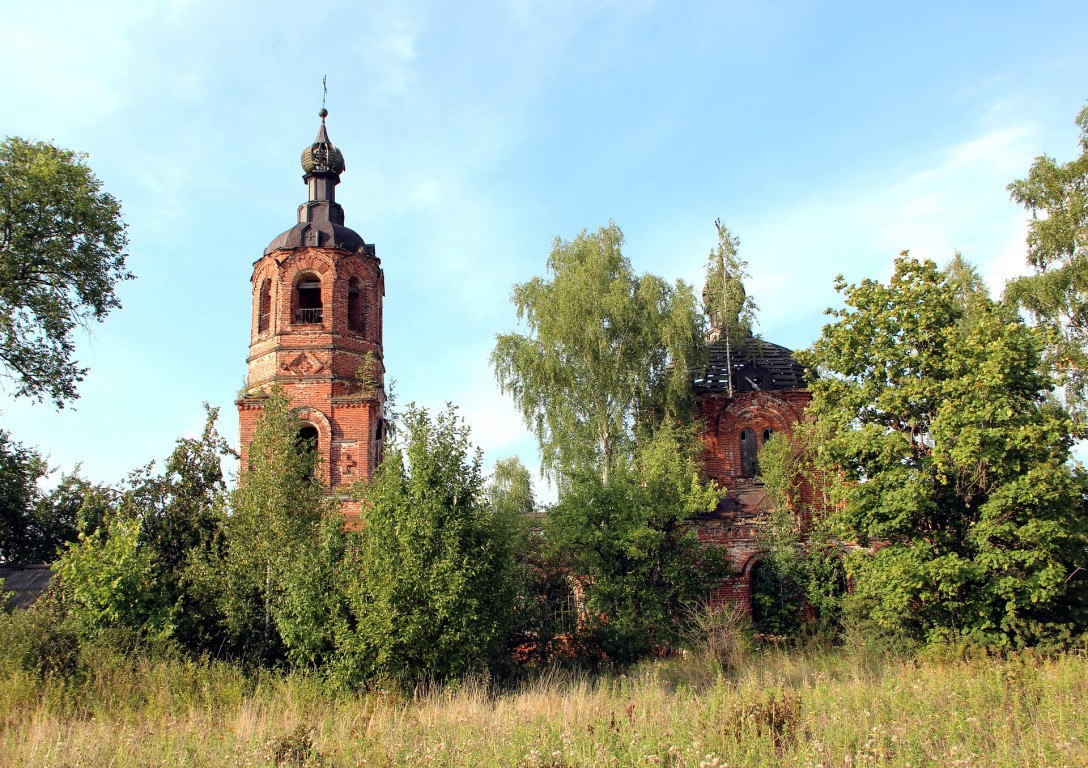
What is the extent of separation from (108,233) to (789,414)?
58.1 ft

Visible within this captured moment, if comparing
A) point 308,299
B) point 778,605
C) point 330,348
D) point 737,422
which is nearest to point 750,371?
point 737,422

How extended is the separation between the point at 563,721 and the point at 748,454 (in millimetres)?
16569

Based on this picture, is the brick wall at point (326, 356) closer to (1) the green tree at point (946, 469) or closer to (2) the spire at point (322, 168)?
(2) the spire at point (322, 168)

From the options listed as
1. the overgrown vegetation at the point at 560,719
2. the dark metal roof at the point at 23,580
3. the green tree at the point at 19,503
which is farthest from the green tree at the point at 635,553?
the green tree at the point at 19,503

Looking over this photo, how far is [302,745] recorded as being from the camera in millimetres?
8688

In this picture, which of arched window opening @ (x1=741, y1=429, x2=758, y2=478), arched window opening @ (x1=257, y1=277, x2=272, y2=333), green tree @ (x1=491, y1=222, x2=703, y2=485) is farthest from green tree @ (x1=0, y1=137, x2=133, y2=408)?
arched window opening @ (x1=741, y1=429, x2=758, y2=478)

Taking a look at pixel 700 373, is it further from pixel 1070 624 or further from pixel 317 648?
pixel 317 648

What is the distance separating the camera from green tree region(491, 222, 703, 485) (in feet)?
74.9

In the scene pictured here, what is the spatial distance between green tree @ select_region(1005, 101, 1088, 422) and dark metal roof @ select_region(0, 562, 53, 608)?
843 inches

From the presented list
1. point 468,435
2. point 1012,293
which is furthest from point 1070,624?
point 468,435

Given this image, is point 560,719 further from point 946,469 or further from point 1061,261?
point 1061,261

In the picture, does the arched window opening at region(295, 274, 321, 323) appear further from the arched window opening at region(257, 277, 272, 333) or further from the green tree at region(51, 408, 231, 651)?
the green tree at region(51, 408, 231, 651)

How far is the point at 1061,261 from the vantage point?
63.3 feet

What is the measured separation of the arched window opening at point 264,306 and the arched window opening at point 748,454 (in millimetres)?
13209
